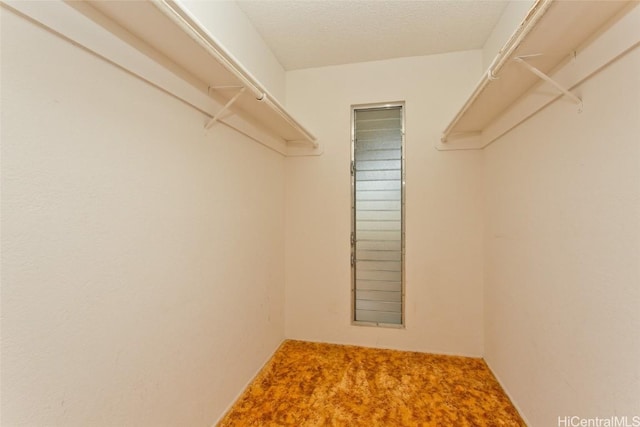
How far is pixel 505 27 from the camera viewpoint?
1967mm

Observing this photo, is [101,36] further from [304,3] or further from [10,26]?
[304,3]

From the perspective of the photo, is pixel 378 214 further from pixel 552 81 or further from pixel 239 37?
pixel 239 37

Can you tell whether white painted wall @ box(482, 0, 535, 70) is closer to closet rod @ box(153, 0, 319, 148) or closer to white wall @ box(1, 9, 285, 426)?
closet rod @ box(153, 0, 319, 148)

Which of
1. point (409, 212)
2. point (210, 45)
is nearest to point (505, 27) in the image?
point (409, 212)

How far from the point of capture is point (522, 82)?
1.53 meters

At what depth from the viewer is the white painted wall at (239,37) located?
1.60m

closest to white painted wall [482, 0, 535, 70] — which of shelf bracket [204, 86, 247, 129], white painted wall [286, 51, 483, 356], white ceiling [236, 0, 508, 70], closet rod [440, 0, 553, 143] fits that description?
white ceiling [236, 0, 508, 70]

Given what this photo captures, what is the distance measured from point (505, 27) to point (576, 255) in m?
1.72

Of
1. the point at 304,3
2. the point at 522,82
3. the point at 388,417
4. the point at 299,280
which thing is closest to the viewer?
the point at 522,82

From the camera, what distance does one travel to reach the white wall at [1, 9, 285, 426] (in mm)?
783

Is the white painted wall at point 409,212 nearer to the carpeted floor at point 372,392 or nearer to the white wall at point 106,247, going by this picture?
the carpeted floor at point 372,392

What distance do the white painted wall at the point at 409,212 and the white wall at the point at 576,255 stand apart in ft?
1.70

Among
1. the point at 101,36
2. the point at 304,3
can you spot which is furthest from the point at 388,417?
the point at 304,3

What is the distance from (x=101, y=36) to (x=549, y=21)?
168 cm
